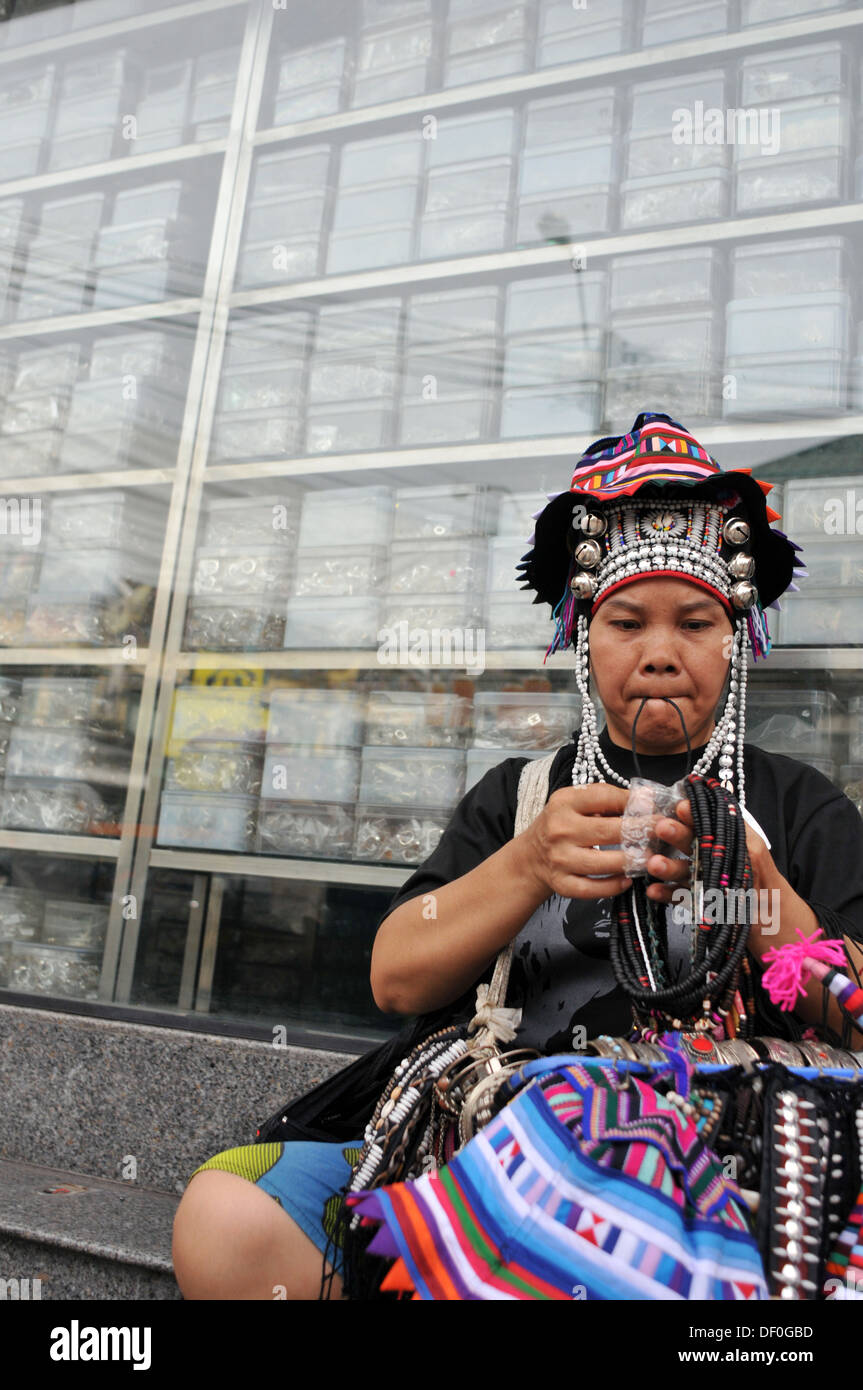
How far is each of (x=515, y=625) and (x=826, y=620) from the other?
65 centimetres

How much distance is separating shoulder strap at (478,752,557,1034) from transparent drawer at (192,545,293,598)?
132cm

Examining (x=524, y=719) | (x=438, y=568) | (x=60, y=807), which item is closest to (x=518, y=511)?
(x=438, y=568)

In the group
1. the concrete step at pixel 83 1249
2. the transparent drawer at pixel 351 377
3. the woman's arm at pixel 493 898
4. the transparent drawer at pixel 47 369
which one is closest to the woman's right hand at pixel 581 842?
the woman's arm at pixel 493 898

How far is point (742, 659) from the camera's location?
1256 millimetres

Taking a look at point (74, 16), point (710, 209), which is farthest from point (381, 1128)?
point (74, 16)

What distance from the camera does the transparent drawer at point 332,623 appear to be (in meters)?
2.42

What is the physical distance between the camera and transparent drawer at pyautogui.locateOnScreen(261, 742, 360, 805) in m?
2.36

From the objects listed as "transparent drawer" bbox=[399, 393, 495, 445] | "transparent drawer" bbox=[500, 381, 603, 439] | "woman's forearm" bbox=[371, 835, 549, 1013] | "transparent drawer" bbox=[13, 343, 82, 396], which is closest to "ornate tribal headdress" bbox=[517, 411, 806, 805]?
"woman's forearm" bbox=[371, 835, 549, 1013]

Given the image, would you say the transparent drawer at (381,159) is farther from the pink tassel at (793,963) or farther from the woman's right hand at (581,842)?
the pink tassel at (793,963)

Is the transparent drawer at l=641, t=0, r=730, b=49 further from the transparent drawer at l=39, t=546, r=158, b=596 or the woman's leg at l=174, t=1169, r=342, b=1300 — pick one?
the woman's leg at l=174, t=1169, r=342, b=1300

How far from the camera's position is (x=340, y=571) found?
8.11 feet

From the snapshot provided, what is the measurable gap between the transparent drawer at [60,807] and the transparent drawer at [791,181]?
6.49 ft
